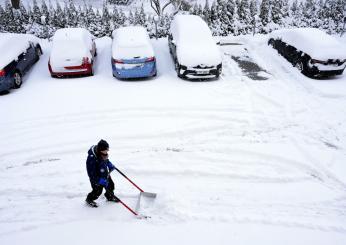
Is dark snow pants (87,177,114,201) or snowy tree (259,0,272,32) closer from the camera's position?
dark snow pants (87,177,114,201)

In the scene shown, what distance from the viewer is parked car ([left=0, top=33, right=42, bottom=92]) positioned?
10.2 m

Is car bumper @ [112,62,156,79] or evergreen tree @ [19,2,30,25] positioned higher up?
evergreen tree @ [19,2,30,25]

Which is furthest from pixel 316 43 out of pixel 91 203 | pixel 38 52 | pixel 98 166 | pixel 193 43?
pixel 38 52

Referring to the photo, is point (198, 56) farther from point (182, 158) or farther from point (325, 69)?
point (182, 158)

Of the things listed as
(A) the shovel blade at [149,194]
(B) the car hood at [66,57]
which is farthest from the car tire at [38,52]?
(A) the shovel blade at [149,194]

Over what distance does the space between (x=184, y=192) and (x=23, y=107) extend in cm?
620

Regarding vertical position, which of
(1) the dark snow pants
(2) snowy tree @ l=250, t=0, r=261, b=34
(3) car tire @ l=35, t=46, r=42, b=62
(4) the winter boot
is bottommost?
(4) the winter boot

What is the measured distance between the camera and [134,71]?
35.8 feet

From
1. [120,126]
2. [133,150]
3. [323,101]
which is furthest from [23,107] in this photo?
[323,101]

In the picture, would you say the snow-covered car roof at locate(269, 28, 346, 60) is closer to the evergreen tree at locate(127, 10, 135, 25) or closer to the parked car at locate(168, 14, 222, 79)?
the parked car at locate(168, 14, 222, 79)

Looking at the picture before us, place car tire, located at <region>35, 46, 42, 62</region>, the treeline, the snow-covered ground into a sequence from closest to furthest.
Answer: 1. the snow-covered ground
2. car tire, located at <region>35, 46, 42, 62</region>
3. the treeline

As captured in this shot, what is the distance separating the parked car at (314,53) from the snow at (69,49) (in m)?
8.08

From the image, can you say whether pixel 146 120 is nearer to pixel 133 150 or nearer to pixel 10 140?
pixel 133 150

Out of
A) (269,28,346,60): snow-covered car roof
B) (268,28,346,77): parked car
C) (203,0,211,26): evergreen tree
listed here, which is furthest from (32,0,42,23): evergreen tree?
(268,28,346,77): parked car
